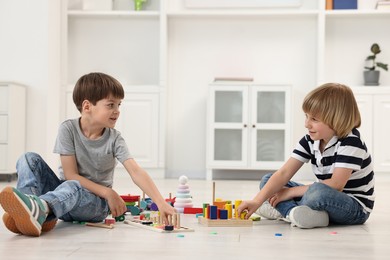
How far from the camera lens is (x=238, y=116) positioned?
4.69m

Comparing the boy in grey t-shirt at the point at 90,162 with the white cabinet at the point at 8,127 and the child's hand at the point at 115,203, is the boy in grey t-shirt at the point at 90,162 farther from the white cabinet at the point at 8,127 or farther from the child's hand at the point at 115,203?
the white cabinet at the point at 8,127

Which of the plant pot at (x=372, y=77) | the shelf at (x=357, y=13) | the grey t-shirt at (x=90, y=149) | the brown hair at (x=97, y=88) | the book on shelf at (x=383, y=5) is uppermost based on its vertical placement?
the book on shelf at (x=383, y=5)

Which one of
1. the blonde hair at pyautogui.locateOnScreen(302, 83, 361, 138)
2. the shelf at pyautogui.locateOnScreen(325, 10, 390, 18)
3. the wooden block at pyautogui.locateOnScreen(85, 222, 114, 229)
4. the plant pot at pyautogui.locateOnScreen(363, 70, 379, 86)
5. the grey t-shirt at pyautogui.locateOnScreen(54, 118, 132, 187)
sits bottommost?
the wooden block at pyautogui.locateOnScreen(85, 222, 114, 229)

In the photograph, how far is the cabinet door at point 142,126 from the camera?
189 inches

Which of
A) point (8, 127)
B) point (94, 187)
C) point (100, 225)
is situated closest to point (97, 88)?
point (94, 187)

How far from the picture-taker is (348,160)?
2.04 m

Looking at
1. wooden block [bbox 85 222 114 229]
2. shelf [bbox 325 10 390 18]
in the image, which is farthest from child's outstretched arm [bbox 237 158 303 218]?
shelf [bbox 325 10 390 18]

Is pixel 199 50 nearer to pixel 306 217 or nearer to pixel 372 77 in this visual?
pixel 372 77

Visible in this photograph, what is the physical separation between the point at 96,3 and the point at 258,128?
162cm

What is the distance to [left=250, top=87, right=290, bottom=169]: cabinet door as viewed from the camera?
466cm

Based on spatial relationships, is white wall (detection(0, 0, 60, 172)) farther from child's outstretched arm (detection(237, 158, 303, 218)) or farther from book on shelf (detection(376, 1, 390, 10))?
child's outstretched arm (detection(237, 158, 303, 218))

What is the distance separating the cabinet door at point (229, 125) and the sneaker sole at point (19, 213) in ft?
9.84

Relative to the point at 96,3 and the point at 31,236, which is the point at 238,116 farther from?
the point at 31,236

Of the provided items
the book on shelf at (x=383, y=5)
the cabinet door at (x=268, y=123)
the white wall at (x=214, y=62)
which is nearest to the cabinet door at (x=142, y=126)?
the white wall at (x=214, y=62)
